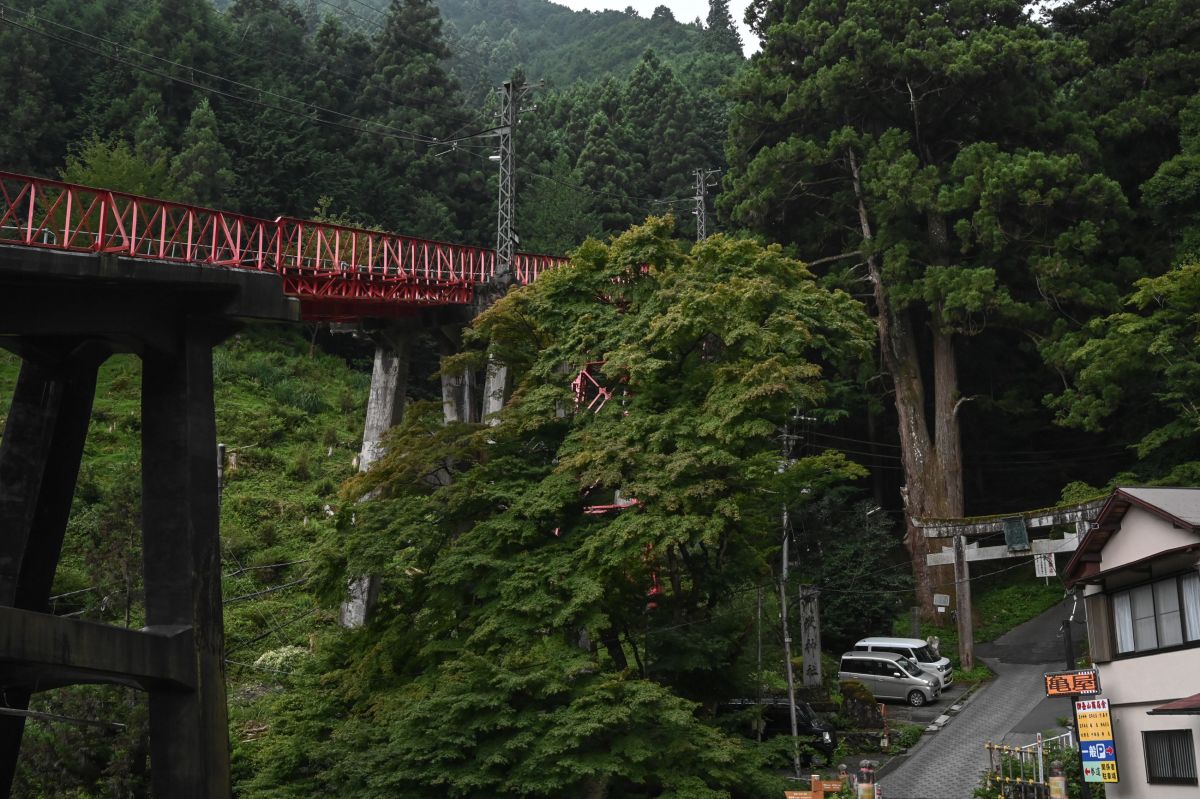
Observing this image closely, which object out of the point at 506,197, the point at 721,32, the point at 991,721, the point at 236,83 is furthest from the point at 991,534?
the point at 721,32

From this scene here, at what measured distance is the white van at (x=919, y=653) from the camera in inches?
1139

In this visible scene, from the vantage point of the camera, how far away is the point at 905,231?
36.0 meters

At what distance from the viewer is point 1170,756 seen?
1800 centimetres

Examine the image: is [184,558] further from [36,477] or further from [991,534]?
[991,534]

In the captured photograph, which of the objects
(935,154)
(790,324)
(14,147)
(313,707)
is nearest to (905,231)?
(935,154)

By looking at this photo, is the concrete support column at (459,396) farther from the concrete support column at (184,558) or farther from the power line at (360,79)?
the power line at (360,79)

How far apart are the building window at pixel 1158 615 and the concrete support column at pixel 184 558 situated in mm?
14659

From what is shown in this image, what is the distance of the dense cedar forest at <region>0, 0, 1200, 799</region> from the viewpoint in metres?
17.8

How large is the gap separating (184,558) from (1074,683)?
557 inches

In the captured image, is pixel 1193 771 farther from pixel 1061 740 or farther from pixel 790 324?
pixel 790 324

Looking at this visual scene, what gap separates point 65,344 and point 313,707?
7.67 meters

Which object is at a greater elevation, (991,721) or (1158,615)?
(1158,615)

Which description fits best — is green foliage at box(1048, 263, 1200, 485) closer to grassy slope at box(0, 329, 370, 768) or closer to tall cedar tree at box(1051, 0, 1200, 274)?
tall cedar tree at box(1051, 0, 1200, 274)

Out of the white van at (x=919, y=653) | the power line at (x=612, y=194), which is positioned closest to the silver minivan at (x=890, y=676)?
the white van at (x=919, y=653)
